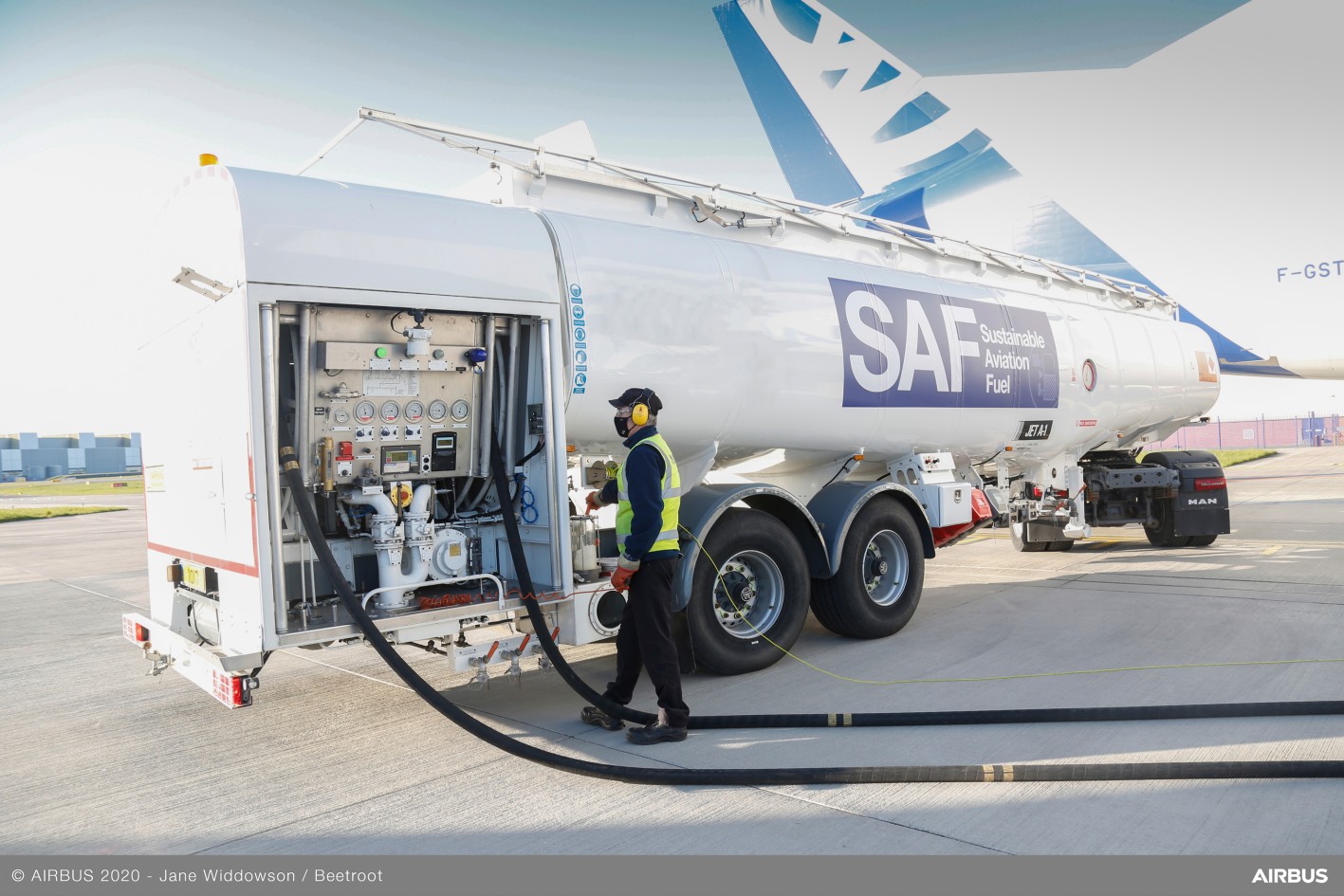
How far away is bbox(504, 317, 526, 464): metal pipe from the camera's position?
5660 mm

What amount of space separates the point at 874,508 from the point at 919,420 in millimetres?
1101

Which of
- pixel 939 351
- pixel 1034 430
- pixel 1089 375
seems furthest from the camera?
pixel 1089 375

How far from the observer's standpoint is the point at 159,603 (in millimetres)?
6164

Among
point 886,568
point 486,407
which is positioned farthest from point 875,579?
point 486,407

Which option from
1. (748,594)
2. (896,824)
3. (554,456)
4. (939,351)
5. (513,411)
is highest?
(939,351)

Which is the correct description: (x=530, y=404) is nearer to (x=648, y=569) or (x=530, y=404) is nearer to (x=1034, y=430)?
(x=648, y=569)

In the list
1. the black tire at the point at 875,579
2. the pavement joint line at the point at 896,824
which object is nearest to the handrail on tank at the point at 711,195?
the black tire at the point at 875,579

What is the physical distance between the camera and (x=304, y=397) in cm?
490

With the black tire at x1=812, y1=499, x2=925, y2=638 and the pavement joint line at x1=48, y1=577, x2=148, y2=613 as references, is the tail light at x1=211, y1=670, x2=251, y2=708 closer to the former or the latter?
the black tire at x1=812, y1=499, x2=925, y2=638

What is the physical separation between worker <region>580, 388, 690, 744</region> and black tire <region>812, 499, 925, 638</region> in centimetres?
240

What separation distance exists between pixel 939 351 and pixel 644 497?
4.24 m

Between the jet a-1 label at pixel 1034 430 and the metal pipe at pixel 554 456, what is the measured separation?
19.4ft

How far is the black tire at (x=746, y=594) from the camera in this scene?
6.21 metres
